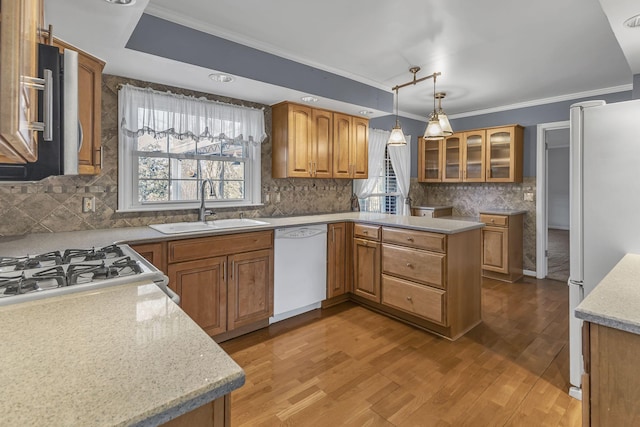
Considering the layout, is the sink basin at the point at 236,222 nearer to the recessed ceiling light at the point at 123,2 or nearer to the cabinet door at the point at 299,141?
the cabinet door at the point at 299,141

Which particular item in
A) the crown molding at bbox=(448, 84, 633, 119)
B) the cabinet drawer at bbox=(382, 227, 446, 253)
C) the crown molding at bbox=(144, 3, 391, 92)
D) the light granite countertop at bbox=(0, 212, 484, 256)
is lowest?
the cabinet drawer at bbox=(382, 227, 446, 253)

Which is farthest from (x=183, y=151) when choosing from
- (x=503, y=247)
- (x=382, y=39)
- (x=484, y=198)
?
(x=484, y=198)

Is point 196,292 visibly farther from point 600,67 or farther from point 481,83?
point 600,67

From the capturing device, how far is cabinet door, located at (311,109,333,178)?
3525 mm

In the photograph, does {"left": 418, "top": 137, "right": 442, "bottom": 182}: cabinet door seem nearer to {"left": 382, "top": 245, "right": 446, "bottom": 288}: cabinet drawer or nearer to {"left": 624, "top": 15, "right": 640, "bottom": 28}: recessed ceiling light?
{"left": 382, "top": 245, "right": 446, "bottom": 288}: cabinet drawer

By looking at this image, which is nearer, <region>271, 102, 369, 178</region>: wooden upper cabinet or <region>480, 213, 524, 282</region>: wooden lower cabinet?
<region>271, 102, 369, 178</region>: wooden upper cabinet

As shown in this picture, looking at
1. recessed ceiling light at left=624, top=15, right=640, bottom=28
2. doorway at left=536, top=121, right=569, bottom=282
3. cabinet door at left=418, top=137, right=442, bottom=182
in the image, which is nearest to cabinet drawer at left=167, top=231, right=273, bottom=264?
recessed ceiling light at left=624, top=15, right=640, bottom=28

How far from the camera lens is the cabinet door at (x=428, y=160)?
5.23 m

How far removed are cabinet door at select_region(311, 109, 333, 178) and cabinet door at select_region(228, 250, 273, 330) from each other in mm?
1209

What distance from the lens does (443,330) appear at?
8.93 feet

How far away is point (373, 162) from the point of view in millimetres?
4637

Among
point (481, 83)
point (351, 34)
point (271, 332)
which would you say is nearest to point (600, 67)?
point (481, 83)

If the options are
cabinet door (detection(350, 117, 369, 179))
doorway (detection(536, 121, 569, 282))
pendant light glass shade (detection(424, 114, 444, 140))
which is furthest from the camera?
doorway (detection(536, 121, 569, 282))

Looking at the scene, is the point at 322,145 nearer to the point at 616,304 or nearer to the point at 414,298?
the point at 414,298
